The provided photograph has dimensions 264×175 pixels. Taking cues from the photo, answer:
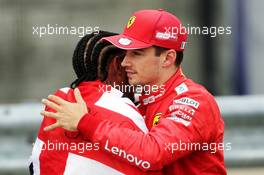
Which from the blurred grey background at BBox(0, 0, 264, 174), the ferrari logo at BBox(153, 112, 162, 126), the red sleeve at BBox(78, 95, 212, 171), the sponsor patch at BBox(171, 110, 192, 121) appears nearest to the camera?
the red sleeve at BBox(78, 95, 212, 171)

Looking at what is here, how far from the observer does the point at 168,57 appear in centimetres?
328

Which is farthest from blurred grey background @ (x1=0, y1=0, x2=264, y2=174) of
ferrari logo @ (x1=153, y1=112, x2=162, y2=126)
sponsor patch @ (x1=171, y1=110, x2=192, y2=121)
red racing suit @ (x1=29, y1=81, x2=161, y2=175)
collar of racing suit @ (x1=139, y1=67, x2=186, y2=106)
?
red racing suit @ (x1=29, y1=81, x2=161, y2=175)

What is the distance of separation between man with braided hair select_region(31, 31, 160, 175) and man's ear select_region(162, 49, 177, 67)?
23 cm

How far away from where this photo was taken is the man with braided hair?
9.71ft

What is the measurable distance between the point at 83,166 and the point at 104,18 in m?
5.76

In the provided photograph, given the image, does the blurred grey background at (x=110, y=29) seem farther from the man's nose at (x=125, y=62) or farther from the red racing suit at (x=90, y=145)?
the red racing suit at (x=90, y=145)

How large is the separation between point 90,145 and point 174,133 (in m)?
0.31

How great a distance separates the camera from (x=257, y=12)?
26.8 ft

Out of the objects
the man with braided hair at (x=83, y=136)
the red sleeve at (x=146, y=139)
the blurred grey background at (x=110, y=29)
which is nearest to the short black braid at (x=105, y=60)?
the man with braided hair at (x=83, y=136)

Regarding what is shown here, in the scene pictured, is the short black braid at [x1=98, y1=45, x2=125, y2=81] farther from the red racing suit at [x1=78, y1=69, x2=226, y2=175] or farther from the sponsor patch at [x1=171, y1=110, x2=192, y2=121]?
the sponsor patch at [x1=171, y1=110, x2=192, y2=121]

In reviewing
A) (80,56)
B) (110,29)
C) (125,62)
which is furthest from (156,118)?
(110,29)

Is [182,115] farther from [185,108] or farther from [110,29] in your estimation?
[110,29]

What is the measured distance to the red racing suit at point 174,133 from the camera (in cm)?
295

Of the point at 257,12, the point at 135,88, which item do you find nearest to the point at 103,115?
the point at 135,88
